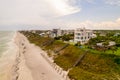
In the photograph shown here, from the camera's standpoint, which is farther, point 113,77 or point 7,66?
point 7,66

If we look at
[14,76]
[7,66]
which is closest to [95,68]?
[14,76]

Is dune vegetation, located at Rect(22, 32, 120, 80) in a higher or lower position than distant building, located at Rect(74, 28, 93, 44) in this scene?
lower

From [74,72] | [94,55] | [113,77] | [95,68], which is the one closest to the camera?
[113,77]

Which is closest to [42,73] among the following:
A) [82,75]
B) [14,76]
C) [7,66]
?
[14,76]

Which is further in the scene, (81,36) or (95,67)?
(81,36)

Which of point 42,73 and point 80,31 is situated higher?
point 80,31

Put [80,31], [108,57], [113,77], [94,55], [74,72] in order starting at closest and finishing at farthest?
1. [113,77]
2. [74,72]
3. [108,57]
4. [94,55]
5. [80,31]

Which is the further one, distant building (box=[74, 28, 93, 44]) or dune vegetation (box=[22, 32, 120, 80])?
distant building (box=[74, 28, 93, 44])

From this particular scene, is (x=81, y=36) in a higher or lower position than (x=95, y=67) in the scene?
higher

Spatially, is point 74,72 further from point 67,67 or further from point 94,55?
point 94,55

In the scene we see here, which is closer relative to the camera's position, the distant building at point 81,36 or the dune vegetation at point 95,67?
the dune vegetation at point 95,67

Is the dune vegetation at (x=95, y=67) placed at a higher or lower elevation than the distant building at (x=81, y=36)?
lower
